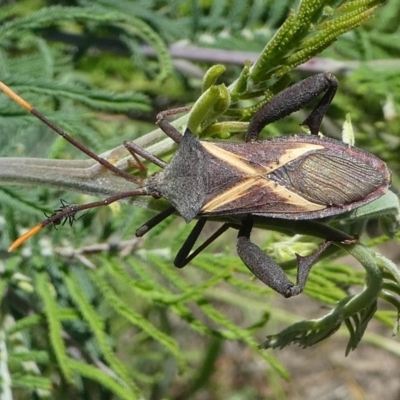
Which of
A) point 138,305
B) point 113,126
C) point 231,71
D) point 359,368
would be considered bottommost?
point 359,368

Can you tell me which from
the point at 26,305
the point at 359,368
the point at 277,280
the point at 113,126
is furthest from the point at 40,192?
the point at 359,368

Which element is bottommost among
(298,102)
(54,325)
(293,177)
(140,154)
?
(54,325)

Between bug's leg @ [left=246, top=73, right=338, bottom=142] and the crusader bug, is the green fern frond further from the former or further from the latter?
bug's leg @ [left=246, top=73, right=338, bottom=142]

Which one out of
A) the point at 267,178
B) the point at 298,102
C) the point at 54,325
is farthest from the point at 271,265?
the point at 54,325

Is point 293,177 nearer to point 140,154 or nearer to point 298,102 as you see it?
point 298,102

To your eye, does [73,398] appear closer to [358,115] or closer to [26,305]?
[26,305]

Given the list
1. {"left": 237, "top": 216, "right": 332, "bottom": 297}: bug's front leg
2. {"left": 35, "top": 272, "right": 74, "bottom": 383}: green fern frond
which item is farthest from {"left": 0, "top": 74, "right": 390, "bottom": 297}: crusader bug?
{"left": 35, "top": 272, "right": 74, "bottom": 383}: green fern frond

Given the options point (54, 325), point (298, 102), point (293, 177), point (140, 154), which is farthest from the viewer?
point (54, 325)

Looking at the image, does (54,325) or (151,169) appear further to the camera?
(54,325)
